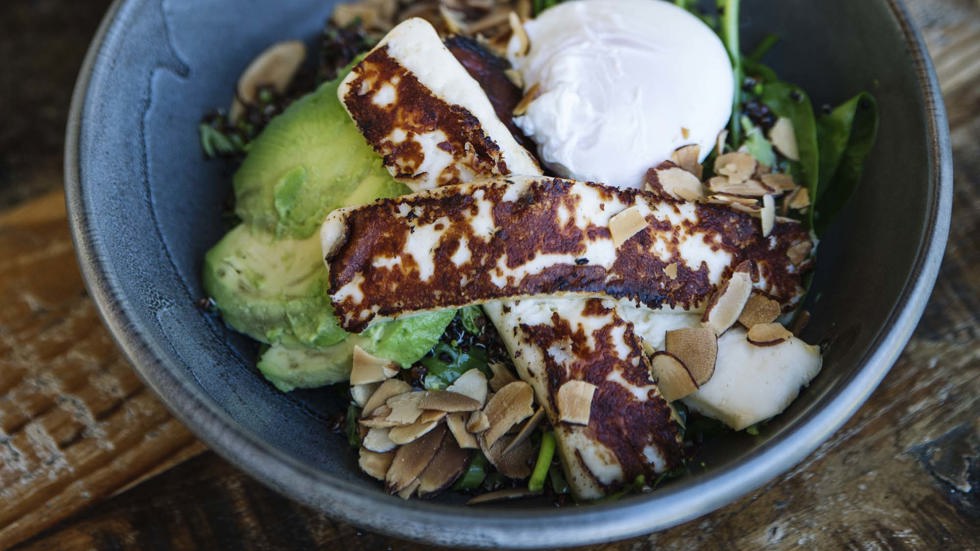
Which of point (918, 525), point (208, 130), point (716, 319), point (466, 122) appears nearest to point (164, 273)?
point (208, 130)

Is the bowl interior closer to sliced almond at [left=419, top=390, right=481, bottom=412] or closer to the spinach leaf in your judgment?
the spinach leaf

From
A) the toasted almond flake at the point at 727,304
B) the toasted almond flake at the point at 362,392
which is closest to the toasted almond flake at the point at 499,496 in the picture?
the toasted almond flake at the point at 362,392

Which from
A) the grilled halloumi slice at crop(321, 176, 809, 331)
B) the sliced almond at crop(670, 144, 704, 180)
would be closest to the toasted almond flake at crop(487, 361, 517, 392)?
the grilled halloumi slice at crop(321, 176, 809, 331)

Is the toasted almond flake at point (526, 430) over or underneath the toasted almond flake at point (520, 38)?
underneath

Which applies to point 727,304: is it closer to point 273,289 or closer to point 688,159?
point 688,159

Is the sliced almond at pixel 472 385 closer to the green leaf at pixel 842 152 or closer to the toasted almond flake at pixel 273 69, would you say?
the green leaf at pixel 842 152

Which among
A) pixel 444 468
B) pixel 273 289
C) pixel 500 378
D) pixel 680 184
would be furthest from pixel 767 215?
pixel 273 289
